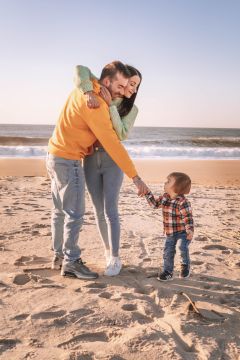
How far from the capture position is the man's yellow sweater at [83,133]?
2930 millimetres

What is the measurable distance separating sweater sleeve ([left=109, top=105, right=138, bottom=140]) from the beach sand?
1285 mm

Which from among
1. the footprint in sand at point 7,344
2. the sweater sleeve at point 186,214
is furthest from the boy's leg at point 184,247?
the footprint in sand at point 7,344

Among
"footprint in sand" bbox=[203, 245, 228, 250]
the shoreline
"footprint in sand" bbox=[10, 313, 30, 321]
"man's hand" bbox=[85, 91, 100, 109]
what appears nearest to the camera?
"footprint in sand" bbox=[10, 313, 30, 321]

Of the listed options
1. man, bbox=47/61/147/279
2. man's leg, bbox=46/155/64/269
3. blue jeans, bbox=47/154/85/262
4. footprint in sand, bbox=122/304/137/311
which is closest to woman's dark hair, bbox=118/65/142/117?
man, bbox=47/61/147/279

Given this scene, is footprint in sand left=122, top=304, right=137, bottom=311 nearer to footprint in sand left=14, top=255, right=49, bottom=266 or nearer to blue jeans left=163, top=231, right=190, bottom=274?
blue jeans left=163, top=231, right=190, bottom=274

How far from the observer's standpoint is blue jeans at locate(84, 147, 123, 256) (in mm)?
3234

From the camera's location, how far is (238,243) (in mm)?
4391

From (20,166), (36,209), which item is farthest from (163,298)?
(20,166)

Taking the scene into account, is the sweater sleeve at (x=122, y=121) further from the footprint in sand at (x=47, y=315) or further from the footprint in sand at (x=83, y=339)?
the footprint in sand at (x=83, y=339)

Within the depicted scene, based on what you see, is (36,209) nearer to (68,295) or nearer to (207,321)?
(68,295)

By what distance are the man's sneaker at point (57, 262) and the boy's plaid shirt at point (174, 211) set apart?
107 cm

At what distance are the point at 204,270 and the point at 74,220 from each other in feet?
4.39

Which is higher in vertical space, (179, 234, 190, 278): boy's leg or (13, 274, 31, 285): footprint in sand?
(179, 234, 190, 278): boy's leg

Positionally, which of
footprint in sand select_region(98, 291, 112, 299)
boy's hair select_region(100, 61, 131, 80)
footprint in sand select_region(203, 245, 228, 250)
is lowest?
footprint in sand select_region(203, 245, 228, 250)
